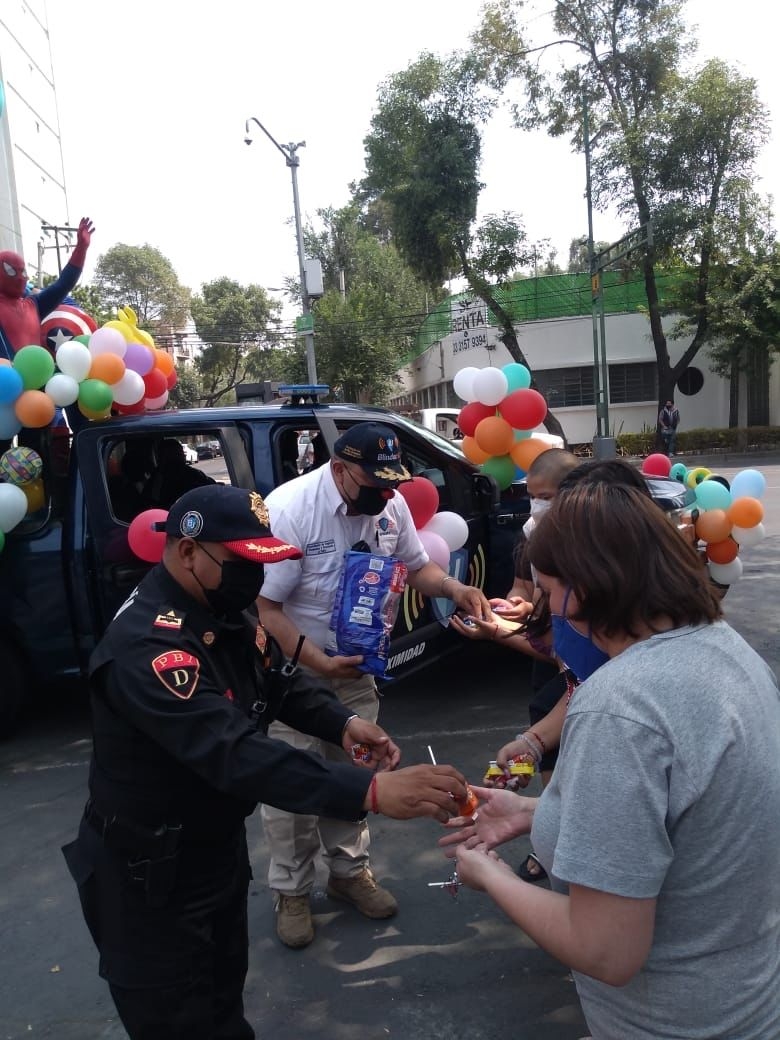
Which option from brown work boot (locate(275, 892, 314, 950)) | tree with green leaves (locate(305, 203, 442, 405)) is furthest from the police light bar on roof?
tree with green leaves (locate(305, 203, 442, 405))

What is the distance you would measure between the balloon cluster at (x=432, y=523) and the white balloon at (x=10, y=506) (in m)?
2.15

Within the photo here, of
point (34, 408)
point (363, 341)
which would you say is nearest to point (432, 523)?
point (34, 408)

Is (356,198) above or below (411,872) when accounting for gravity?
above

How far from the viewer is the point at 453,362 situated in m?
31.0

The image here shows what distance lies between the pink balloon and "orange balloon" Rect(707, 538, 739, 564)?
6.85ft

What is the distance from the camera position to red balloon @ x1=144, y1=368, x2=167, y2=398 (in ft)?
17.7

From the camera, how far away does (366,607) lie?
2.91m

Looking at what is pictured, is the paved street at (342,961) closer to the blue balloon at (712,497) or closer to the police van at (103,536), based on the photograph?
the police van at (103,536)

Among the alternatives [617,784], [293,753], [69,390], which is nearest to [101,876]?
[293,753]

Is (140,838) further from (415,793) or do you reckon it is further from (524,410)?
(524,410)

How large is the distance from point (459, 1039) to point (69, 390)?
147 inches

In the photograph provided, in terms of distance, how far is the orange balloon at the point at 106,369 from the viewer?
185 inches

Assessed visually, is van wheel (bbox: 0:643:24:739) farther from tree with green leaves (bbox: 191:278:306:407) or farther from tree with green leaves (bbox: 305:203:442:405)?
tree with green leaves (bbox: 191:278:306:407)

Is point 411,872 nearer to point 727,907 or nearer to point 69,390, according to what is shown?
point 727,907
